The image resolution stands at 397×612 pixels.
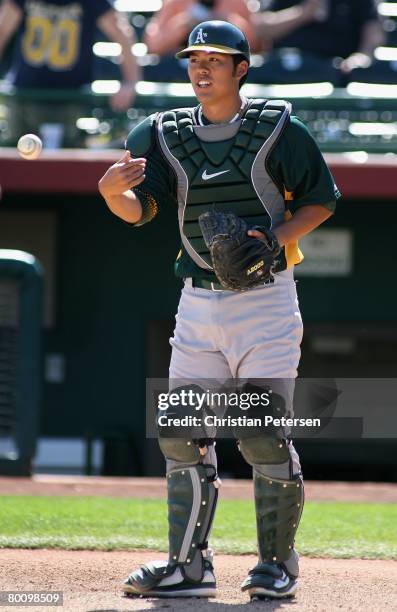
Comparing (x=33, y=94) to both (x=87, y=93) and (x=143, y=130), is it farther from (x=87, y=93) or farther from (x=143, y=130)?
(x=143, y=130)

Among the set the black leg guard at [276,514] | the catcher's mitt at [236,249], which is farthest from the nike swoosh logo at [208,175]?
the black leg guard at [276,514]

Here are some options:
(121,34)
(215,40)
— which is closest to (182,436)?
(215,40)

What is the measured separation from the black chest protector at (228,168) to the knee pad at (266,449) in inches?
22.8

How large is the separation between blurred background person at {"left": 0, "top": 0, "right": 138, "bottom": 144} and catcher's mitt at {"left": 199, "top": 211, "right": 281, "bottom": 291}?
5709 millimetres

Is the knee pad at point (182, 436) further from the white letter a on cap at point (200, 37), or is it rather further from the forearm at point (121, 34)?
the forearm at point (121, 34)

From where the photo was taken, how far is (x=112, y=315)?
10570 mm

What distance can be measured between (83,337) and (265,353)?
697cm

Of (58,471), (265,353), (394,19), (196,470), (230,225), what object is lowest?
(58,471)

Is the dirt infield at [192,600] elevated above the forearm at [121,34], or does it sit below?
below

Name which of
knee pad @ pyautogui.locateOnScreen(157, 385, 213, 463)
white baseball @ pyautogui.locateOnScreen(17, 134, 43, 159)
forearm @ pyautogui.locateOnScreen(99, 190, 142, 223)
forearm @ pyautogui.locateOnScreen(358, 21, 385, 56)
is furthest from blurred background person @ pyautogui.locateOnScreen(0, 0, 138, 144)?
knee pad @ pyautogui.locateOnScreen(157, 385, 213, 463)

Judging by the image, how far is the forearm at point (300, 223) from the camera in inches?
147

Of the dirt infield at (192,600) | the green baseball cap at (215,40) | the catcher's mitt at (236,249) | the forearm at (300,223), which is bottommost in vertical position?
the dirt infield at (192,600)

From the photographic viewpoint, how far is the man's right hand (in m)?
3.66

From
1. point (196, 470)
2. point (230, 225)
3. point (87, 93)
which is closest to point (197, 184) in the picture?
point (230, 225)
